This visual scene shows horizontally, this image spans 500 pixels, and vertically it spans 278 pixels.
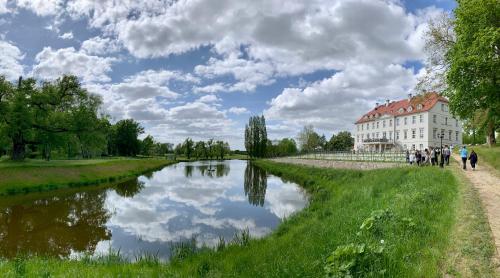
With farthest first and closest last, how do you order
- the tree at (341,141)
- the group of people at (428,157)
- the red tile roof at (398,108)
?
the tree at (341,141) < the red tile roof at (398,108) < the group of people at (428,157)

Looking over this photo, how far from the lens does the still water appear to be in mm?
12859

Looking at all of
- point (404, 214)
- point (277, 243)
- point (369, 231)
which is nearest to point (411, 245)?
point (369, 231)

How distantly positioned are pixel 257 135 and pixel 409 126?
47.1 metres

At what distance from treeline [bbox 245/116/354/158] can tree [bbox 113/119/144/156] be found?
33.6m

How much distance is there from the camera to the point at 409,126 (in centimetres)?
6425

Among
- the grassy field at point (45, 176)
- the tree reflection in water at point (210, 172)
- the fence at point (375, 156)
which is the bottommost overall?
the tree reflection in water at point (210, 172)

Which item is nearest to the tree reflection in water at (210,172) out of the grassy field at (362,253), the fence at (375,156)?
the fence at (375,156)

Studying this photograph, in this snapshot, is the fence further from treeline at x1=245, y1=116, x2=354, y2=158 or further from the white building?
treeline at x1=245, y1=116, x2=354, y2=158

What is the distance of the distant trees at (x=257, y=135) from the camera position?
101 metres

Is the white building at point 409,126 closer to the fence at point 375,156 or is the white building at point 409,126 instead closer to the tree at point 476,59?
the fence at point 375,156

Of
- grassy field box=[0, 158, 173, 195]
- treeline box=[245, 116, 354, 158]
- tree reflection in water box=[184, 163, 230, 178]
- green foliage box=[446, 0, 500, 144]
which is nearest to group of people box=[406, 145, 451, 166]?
green foliage box=[446, 0, 500, 144]

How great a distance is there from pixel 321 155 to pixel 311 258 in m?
45.0

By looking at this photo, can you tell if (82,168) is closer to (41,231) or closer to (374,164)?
(41,231)

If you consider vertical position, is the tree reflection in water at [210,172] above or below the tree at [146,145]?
below
